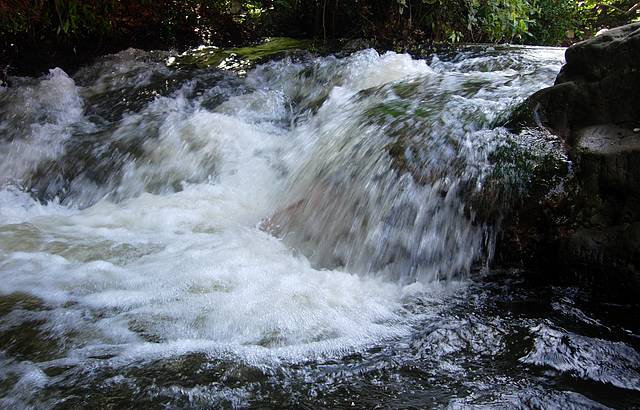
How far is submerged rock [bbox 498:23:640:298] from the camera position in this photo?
2.62 meters

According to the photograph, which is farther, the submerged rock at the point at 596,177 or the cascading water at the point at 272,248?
the submerged rock at the point at 596,177

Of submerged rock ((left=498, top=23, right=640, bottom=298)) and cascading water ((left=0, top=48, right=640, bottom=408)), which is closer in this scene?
cascading water ((left=0, top=48, right=640, bottom=408))

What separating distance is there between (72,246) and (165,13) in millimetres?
5252

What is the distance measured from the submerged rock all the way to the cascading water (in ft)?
0.72

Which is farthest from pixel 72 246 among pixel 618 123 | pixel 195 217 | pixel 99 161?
pixel 618 123

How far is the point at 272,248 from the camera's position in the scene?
3.30 m

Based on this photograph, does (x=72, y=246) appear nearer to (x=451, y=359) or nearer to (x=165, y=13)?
(x=451, y=359)

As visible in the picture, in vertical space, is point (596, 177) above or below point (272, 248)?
above

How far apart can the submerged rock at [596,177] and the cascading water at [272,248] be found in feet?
0.72

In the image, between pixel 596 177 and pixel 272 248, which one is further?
pixel 272 248

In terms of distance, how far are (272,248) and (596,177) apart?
1947 millimetres

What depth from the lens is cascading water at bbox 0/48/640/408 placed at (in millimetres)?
1943

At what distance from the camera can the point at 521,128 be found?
3.23 metres

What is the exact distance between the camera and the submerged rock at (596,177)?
103 inches
